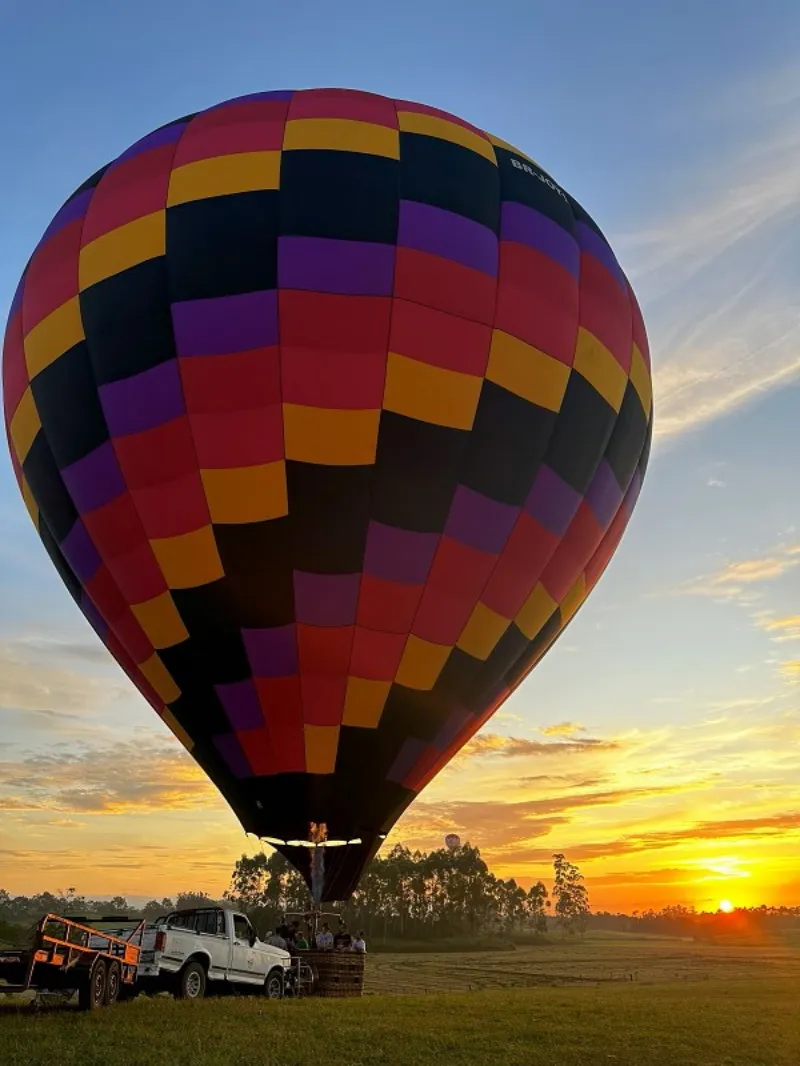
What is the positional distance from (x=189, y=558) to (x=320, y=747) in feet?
11.1

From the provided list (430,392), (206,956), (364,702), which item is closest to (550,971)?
(364,702)

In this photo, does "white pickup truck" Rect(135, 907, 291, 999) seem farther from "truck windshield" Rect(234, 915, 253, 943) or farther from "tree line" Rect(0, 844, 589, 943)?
"tree line" Rect(0, 844, 589, 943)

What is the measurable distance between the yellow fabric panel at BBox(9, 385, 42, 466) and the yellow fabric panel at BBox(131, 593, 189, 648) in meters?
3.69

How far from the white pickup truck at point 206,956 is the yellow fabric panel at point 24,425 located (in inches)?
319

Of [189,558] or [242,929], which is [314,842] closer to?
[242,929]

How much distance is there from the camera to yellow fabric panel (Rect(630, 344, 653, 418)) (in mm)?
16984

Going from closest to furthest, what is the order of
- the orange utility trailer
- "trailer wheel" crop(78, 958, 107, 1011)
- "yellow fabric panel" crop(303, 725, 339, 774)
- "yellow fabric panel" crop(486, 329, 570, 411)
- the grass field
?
the grass field, the orange utility trailer, "trailer wheel" crop(78, 958, 107, 1011), "yellow fabric panel" crop(303, 725, 339, 774), "yellow fabric panel" crop(486, 329, 570, 411)

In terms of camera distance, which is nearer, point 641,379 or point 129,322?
point 129,322

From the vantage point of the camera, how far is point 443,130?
15641mm

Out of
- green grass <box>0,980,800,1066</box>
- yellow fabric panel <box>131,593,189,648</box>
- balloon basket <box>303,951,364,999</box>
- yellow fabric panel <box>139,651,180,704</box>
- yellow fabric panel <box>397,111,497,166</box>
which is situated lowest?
green grass <box>0,980,800,1066</box>

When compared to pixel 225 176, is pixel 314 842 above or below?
below

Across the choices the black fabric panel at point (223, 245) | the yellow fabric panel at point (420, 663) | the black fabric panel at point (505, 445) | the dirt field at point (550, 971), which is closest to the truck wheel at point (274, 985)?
the yellow fabric panel at point (420, 663)

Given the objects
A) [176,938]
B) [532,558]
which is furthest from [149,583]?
[532,558]

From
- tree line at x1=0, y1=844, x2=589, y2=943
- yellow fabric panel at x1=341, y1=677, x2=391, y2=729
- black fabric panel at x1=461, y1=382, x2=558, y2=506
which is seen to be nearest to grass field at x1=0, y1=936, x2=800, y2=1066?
yellow fabric panel at x1=341, y1=677, x2=391, y2=729
